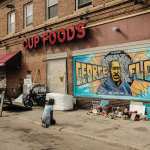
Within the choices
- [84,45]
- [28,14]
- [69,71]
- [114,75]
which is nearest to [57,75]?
[69,71]

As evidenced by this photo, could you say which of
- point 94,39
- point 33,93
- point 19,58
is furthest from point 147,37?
point 19,58

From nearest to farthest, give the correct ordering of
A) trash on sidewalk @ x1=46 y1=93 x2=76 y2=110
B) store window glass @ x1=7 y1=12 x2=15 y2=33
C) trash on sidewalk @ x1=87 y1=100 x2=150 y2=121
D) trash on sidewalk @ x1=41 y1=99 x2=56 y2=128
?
trash on sidewalk @ x1=41 y1=99 x2=56 y2=128 → trash on sidewalk @ x1=87 y1=100 x2=150 y2=121 → trash on sidewalk @ x1=46 y1=93 x2=76 y2=110 → store window glass @ x1=7 y1=12 x2=15 y2=33

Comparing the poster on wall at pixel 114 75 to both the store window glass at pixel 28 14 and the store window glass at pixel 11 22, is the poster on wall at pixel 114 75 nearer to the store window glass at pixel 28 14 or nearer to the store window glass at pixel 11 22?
the store window glass at pixel 28 14

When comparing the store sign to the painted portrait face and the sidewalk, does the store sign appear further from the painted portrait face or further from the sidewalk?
the sidewalk

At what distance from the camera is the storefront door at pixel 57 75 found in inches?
768

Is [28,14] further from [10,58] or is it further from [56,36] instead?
[56,36]

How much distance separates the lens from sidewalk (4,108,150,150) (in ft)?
32.8

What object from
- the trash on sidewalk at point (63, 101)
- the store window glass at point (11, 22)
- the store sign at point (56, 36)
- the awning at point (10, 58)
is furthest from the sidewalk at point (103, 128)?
the store window glass at point (11, 22)

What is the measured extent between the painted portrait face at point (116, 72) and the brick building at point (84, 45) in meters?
0.05

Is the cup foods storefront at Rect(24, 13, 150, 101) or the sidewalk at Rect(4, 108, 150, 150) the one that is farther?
the cup foods storefront at Rect(24, 13, 150, 101)

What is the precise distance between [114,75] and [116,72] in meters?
0.19

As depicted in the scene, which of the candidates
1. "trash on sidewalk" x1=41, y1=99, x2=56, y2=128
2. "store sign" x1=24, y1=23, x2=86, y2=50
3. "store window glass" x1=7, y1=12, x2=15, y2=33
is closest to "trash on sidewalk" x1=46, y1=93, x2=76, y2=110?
"store sign" x1=24, y1=23, x2=86, y2=50

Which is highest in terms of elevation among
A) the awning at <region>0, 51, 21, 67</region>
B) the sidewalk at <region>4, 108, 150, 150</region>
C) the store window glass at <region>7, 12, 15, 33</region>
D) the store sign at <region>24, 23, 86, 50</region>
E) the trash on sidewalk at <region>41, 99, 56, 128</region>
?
the store window glass at <region>7, 12, 15, 33</region>

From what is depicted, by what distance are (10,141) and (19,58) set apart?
1417 cm
